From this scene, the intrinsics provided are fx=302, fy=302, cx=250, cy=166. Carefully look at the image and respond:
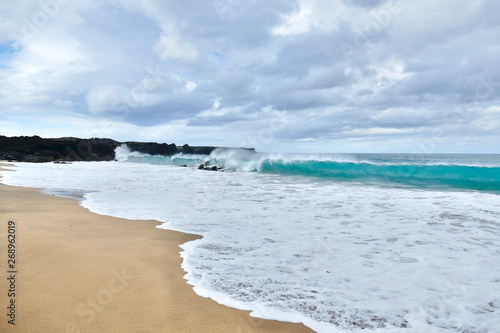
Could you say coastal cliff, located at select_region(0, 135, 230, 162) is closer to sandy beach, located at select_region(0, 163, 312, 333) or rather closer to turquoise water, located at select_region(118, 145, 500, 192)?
turquoise water, located at select_region(118, 145, 500, 192)

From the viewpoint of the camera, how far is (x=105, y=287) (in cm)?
326

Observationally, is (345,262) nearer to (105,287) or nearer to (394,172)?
(105,287)

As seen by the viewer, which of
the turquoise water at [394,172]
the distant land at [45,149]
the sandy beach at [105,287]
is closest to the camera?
the sandy beach at [105,287]

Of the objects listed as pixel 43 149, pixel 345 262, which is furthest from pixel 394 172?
pixel 43 149

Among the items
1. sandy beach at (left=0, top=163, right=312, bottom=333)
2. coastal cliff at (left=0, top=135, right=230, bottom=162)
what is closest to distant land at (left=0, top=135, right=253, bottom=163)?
coastal cliff at (left=0, top=135, right=230, bottom=162)

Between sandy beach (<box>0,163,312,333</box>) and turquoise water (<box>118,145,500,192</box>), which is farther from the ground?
turquoise water (<box>118,145,500,192</box>)

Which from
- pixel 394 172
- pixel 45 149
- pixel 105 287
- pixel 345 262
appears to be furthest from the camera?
pixel 45 149

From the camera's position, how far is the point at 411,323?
283 cm

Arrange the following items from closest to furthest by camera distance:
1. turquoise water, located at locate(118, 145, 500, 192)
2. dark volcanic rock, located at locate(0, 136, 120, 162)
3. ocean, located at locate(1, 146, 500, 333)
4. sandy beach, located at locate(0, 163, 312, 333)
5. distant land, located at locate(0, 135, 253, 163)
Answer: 1. sandy beach, located at locate(0, 163, 312, 333)
2. ocean, located at locate(1, 146, 500, 333)
3. turquoise water, located at locate(118, 145, 500, 192)
4. distant land, located at locate(0, 135, 253, 163)
5. dark volcanic rock, located at locate(0, 136, 120, 162)

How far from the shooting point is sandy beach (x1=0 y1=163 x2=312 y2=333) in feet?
8.62

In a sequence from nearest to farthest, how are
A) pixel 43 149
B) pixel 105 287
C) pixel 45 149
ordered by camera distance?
pixel 105 287 < pixel 45 149 < pixel 43 149

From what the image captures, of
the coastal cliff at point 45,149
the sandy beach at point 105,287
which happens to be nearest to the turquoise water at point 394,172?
the sandy beach at point 105,287

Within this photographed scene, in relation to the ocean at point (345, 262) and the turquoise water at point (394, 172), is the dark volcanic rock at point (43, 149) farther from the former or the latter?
the ocean at point (345, 262)

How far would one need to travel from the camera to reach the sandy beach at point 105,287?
8.62 ft
